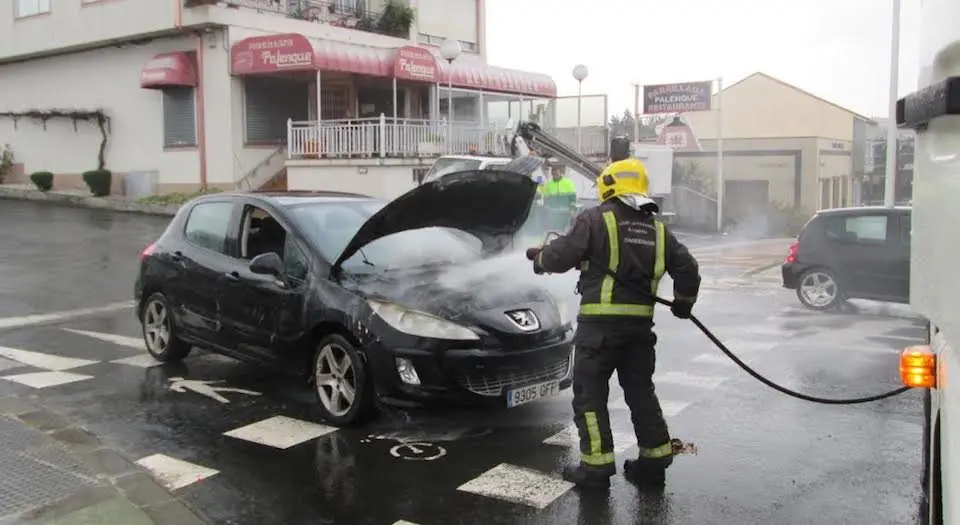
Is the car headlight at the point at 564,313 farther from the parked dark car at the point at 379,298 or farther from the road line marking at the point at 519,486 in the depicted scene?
the road line marking at the point at 519,486

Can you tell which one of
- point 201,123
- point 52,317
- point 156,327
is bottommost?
point 52,317

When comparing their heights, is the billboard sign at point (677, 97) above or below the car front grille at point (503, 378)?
above

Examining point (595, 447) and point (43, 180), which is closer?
point (595, 447)

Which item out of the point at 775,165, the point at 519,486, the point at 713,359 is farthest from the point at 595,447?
the point at 775,165

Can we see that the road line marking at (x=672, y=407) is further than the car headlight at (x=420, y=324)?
Yes

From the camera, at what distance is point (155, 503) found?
454 cm

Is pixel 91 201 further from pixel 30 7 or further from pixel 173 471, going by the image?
Answer: pixel 173 471

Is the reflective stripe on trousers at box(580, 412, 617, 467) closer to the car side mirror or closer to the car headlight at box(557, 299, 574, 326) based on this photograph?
the car headlight at box(557, 299, 574, 326)

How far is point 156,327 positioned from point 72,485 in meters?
3.44

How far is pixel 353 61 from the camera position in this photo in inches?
833

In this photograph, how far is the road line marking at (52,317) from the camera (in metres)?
9.77

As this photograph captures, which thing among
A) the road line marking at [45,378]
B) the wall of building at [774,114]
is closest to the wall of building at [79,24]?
the road line marking at [45,378]

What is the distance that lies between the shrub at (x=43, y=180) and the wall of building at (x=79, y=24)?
147 inches

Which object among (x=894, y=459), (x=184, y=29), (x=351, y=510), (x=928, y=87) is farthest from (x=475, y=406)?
(x=184, y=29)
